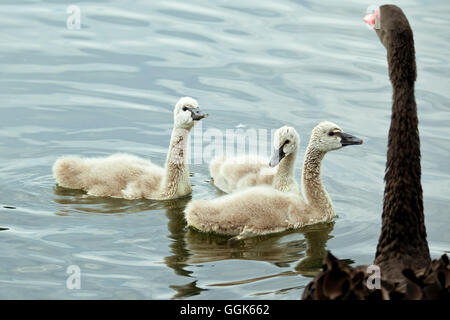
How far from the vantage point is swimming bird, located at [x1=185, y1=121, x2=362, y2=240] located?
620 cm

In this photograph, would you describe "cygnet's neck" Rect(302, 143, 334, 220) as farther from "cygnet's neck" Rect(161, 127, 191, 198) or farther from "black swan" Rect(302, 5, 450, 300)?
"black swan" Rect(302, 5, 450, 300)

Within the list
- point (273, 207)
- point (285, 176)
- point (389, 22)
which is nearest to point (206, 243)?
point (273, 207)

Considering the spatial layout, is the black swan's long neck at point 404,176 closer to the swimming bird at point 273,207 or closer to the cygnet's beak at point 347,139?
the swimming bird at point 273,207

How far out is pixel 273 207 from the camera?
20.7 feet

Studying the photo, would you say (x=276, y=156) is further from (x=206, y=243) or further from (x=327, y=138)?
(x=206, y=243)

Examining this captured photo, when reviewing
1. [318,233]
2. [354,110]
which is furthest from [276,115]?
[318,233]

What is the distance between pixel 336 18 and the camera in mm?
11734

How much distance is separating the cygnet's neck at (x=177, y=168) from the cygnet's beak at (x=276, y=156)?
785 mm

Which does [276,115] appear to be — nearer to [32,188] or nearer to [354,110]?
[354,110]

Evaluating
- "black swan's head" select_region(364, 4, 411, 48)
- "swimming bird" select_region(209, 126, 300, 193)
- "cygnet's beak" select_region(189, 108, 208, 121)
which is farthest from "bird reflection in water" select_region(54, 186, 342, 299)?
"black swan's head" select_region(364, 4, 411, 48)

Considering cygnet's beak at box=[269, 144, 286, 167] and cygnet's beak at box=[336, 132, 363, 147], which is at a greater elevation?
cygnet's beak at box=[336, 132, 363, 147]

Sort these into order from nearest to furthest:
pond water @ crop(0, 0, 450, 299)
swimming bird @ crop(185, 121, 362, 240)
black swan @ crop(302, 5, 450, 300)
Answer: black swan @ crop(302, 5, 450, 300) → pond water @ crop(0, 0, 450, 299) → swimming bird @ crop(185, 121, 362, 240)

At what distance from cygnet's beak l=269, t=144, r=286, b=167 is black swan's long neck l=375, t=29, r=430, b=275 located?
76.4 inches

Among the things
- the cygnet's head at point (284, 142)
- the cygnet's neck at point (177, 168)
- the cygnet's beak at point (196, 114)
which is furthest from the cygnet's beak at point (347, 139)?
the cygnet's neck at point (177, 168)
